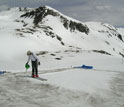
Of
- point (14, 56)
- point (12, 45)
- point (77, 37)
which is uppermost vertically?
point (77, 37)

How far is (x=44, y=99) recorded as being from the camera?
595 cm

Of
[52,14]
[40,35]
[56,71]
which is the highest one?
[52,14]

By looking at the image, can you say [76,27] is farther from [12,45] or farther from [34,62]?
[34,62]

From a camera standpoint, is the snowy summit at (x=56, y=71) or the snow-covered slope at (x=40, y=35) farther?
the snow-covered slope at (x=40, y=35)

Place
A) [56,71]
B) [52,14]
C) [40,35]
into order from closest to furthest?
[56,71] < [40,35] < [52,14]

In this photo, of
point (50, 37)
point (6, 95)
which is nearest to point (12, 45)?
point (50, 37)

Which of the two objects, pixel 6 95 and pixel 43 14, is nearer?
pixel 6 95

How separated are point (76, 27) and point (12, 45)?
184 feet

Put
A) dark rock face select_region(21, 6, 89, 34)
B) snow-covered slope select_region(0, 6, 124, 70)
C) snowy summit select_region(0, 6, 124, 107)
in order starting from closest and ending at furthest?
snowy summit select_region(0, 6, 124, 107), snow-covered slope select_region(0, 6, 124, 70), dark rock face select_region(21, 6, 89, 34)

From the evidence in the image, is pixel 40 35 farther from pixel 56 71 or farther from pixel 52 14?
pixel 56 71

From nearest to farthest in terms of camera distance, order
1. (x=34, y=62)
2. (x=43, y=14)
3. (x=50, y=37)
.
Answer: (x=34, y=62)
(x=50, y=37)
(x=43, y=14)

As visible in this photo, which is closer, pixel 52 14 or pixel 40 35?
pixel 40 35

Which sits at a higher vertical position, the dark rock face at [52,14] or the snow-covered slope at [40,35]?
the dark rock face at [52,14]

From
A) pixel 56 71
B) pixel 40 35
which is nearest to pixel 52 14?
pixel 40 35
